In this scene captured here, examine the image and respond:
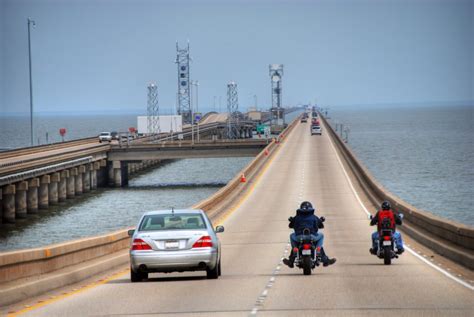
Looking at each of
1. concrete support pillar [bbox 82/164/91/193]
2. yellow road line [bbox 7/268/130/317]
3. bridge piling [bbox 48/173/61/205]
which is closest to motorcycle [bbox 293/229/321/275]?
yellow road line [bbox 7/268/130/317]

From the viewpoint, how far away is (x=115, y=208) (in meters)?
80.6

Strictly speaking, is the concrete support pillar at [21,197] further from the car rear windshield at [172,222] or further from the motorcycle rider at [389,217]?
the car rear windshield at [172,222]

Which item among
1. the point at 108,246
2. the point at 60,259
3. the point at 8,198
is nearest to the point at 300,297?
the point at 60,259

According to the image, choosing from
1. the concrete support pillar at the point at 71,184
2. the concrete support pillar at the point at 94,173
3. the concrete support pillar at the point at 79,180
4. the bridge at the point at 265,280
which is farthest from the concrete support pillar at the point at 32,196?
the bridge at the point at 265,280

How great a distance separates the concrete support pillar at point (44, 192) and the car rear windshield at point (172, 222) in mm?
62836

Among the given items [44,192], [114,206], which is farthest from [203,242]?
[44,192]

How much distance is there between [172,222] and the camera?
21.4m

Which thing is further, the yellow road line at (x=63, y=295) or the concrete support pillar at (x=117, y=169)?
the concrete support pillar at (x=117, y=169)

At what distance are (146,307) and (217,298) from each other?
4.89 ft

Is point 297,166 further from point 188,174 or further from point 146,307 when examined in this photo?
point 146,307

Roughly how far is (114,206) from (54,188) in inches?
313

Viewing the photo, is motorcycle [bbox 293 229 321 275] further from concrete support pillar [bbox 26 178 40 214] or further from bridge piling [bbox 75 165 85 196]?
bridge piling [bbox 75 165 85 196]

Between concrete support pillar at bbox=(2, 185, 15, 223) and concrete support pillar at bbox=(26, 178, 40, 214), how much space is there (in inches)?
185

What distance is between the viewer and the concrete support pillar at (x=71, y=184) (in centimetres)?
9300
